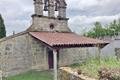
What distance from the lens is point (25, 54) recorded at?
763 inches

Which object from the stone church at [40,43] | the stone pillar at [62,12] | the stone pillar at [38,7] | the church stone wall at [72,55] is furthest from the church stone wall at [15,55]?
the stone pillar at [62,12]

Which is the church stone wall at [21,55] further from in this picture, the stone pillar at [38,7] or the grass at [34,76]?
the stone pillar at [38,7]

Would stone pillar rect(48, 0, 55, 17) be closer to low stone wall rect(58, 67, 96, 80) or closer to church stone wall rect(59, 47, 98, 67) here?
church stone wall rect(59, 47, 98, 67)

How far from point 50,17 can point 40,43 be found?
2.67m

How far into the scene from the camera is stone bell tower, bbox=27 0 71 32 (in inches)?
798

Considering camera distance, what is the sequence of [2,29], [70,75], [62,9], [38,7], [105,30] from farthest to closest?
[105,30] < [2,29] < [62,9] < [38,7] < [70,75]

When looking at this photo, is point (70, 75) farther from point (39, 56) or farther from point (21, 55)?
point (39, 56)

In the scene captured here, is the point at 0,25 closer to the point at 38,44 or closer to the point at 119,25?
the point at 38,44

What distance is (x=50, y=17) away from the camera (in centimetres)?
2108

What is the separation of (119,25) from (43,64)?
3391 centimetres

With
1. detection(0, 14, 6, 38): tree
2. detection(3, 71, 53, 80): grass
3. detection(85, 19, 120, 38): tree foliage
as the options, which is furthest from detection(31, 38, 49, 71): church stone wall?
detection(85, 19, 120, 38): tree foliage

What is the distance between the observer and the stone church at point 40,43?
1825cm

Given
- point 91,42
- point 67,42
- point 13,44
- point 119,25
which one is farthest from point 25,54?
point 119,25

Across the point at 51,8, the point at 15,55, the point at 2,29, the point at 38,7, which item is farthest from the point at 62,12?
the point at 2,29
